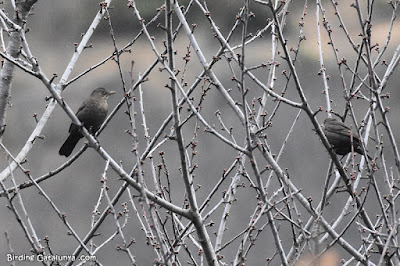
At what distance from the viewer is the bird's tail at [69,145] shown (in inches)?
255

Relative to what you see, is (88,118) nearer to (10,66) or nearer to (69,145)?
(69,145)

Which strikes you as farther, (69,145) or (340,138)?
(69,145)

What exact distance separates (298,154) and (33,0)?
11.7ft

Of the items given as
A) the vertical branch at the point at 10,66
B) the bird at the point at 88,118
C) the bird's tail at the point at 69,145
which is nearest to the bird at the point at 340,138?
the bird at the point at 88,118

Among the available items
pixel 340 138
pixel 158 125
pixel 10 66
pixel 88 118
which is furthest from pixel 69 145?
pixel 340 138

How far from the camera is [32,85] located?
28.9 feet

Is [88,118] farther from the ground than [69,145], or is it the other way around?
[88,118]

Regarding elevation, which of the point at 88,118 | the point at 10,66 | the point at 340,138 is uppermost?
the point at 88,118

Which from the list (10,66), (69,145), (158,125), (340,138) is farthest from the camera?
(158,125)

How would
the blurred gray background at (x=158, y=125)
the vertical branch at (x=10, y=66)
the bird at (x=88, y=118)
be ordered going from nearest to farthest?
the vertical branch at (x=10, y=66), the bird at (x=88, y=118), the blurred gray background at (x=158, y=125)

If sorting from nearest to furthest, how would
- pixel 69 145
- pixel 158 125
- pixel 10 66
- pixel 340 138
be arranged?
pixel 10 66 → pixel 340 138 → pixel 69 145 → pixel 158 125

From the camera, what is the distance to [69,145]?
21.4ft

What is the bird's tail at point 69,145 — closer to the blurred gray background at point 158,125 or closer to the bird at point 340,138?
the blurred gray background at point 158,125

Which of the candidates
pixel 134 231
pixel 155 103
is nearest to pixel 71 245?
pixel 134 231
